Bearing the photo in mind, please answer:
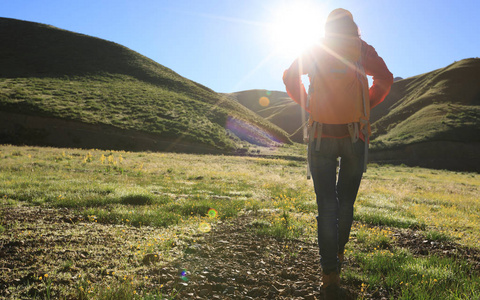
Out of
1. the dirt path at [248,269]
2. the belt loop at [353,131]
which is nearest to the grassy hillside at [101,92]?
the dirt path at [248,269]

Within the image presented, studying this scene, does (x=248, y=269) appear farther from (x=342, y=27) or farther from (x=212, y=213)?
(x=342, y=27)

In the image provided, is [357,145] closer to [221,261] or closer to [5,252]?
[221,261]

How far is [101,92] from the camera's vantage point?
5309 cm

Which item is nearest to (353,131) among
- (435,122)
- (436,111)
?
(435,122)

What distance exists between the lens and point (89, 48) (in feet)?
255

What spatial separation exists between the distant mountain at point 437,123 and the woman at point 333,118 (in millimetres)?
63942

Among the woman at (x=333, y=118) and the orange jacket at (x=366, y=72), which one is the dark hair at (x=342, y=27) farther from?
the orange jacket at (x=366, y=72)

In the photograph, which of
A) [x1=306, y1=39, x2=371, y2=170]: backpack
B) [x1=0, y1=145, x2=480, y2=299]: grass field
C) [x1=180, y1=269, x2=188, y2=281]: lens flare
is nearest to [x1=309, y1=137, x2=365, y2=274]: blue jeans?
[x1=306, y1=39, x2=371, y2=170]: backpack

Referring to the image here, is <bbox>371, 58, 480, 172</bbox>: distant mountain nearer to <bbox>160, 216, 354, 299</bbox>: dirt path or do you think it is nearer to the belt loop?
<bbox>160, 216, 354, 299</bbox>: dirt path

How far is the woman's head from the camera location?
10.1ft

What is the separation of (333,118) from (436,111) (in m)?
94.2

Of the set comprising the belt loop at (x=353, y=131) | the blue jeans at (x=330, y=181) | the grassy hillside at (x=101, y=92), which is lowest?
the blue jeans at (x=330, y=181)

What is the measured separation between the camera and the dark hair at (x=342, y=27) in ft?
10.1

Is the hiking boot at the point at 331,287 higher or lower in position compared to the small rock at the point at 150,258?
higher
